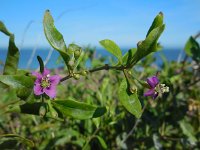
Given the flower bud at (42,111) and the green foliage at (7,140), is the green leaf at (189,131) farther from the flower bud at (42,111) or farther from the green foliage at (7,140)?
the flower bud at (42,111)

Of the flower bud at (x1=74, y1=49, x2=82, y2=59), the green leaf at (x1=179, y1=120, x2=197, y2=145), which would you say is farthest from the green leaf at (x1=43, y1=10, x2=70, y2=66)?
the green leaf at (x1=179, y1=120, x2=197, y2=145)

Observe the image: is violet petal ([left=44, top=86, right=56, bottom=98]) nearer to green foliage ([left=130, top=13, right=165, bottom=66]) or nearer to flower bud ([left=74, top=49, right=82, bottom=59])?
flower bud ([left=74, top=49, right=82, bottom=59])

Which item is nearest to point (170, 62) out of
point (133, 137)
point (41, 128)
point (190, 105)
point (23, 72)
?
point (190, 105)

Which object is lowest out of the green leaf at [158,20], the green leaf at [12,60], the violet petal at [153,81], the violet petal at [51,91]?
the violet petal at [51,91]

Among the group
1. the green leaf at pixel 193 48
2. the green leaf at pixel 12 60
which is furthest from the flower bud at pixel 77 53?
the green leaf at pixel 193 48

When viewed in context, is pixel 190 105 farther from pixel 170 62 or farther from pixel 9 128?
pixel 9 128
